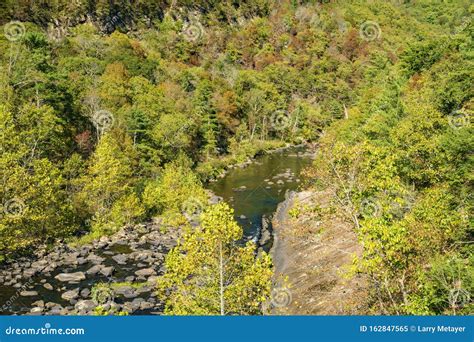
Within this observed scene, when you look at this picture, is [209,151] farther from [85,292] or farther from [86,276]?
[85,292]

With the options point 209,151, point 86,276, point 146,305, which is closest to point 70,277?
point 86,276

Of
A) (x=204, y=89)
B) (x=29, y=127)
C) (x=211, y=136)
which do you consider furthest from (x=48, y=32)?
(x=29, y=127)

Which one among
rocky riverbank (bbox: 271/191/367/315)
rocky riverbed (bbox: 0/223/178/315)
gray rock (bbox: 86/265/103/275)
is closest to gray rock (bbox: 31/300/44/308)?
Answer: rocky riverbed (bbox: 0/223/178/315)

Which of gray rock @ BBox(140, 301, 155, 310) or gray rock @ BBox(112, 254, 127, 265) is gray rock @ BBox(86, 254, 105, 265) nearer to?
gray rock @ BBox(112, 254, 127, 265)

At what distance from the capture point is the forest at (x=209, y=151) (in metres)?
17.2

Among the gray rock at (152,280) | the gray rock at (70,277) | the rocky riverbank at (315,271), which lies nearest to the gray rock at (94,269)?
the gray rock at (70,277)

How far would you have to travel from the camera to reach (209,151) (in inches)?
3440

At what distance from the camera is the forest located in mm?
17203

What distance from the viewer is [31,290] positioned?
34375 millimetres

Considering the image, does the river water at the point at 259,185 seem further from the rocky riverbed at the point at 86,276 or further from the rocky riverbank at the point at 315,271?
the rocky riverbed at the point at 86,276

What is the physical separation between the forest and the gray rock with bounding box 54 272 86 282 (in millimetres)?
3355

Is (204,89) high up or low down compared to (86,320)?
up

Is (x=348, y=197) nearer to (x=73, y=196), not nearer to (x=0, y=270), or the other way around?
(x=0, y=270)

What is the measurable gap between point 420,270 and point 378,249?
9.33 feet
